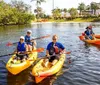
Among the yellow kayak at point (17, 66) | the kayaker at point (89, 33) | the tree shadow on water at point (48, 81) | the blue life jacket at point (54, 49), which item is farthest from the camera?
the kayaker at point (89, 33)

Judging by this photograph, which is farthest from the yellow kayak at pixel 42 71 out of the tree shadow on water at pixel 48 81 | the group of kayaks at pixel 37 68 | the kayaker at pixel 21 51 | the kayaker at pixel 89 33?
the kayaker at pixel 89 33

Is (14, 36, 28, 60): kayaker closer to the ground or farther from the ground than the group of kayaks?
farther from the ground

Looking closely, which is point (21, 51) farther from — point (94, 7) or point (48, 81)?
point (94, 7)

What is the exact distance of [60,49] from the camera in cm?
1501

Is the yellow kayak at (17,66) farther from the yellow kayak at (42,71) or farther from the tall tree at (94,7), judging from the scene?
the tall tree at (94,7)

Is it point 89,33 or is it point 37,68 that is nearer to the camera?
point 37,68

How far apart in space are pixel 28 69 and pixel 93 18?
3679 inches

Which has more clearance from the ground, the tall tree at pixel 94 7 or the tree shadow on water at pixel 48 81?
the tall tree at pixel 94 7

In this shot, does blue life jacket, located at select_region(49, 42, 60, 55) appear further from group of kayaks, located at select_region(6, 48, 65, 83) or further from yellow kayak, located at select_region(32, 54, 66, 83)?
yellow kayak, located at select_region(32, 54, 66, 83)

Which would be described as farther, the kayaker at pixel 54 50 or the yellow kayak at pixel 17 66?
the kayaker at pixel 54 50

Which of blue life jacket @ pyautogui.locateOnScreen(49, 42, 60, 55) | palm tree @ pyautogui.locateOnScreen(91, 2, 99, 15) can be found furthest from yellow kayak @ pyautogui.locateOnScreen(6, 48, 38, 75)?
palm tree @ pyautogui.locateOnScreen(91, 2, 99, 15)

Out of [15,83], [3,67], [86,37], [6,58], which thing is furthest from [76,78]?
[86,37]

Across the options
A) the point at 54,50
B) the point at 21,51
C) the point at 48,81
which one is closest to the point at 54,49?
the point at 54,50

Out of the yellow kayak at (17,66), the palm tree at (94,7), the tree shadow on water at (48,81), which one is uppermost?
A: the palm tree at (94,7)
